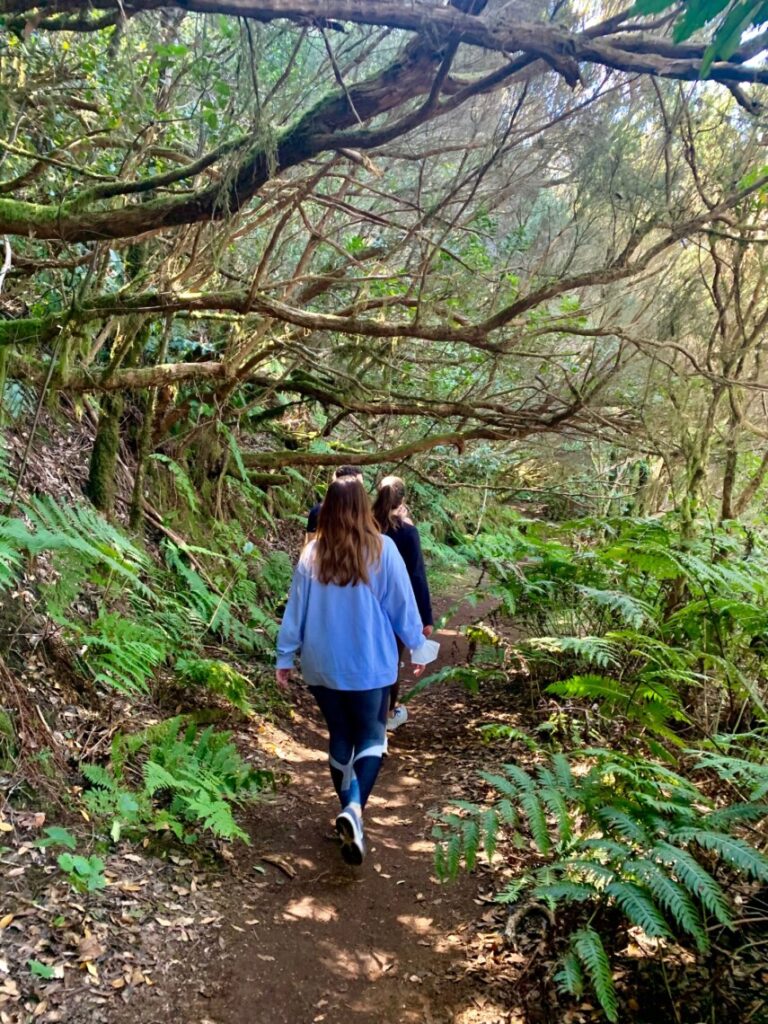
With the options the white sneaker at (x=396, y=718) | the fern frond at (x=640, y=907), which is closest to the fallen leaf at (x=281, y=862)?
the fern frond at (x=640, y=907)

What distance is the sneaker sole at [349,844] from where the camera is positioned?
385cm

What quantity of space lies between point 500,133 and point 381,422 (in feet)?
21.4

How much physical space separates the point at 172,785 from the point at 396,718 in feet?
8.75

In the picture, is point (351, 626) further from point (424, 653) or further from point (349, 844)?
point (349, 844)

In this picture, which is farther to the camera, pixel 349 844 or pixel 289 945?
pixel 349 844

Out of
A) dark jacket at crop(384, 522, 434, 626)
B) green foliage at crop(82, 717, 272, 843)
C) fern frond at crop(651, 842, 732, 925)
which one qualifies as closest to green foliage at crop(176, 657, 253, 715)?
green foliage at crop(82, 717, 272, 843)

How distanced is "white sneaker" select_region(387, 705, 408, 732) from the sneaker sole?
222cm

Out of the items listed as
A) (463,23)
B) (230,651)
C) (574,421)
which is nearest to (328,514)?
(463,23)

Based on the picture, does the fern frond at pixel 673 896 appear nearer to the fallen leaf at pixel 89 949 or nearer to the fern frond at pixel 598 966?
the fern frond at pixel 598 966

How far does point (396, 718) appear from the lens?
626cm

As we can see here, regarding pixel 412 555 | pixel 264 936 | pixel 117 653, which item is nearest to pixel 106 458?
pixel 117 653

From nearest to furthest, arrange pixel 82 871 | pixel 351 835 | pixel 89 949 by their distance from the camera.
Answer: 1. pixel 89 949
2. pixel 82 871
3. pixel 351 835

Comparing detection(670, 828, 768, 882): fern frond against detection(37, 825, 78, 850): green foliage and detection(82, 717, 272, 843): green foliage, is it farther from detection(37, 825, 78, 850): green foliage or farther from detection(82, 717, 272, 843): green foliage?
detection(37, 825, 78, 850): green foliage

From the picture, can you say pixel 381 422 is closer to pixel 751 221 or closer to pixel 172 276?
pixel 172 276
